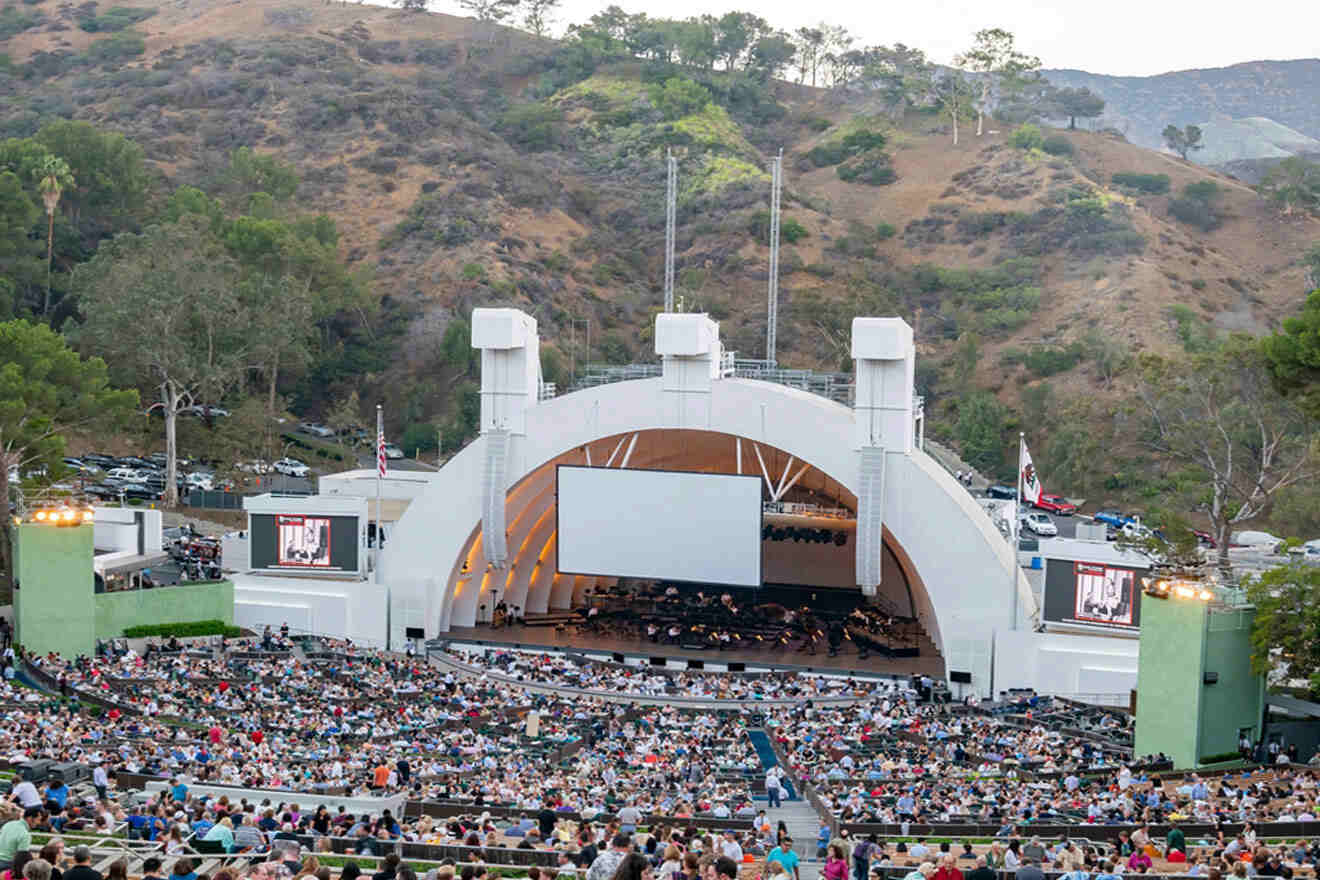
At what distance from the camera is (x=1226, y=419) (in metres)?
47.2

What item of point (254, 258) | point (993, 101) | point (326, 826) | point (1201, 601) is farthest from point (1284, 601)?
point (993, 101)

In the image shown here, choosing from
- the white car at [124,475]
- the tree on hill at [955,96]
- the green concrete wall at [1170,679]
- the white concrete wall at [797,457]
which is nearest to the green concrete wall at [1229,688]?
the green concrete wall at [1170,679]

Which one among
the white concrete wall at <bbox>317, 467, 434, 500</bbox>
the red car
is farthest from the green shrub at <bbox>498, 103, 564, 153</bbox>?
the white concrete wall at <bbox>317, 467, 434, 500</bbox>

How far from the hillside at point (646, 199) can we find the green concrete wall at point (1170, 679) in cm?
4887

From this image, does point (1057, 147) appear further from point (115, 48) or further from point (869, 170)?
point (115, 48)

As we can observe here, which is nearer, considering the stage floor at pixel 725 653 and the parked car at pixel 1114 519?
the stage floor at pixel 725 653

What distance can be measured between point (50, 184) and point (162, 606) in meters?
40.1

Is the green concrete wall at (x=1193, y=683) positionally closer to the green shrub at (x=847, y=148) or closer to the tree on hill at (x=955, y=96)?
the green shrub at (x=847, y=148)

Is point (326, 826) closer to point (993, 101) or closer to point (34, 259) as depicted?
point (34, 259)

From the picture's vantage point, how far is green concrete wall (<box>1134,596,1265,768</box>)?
28.0 m

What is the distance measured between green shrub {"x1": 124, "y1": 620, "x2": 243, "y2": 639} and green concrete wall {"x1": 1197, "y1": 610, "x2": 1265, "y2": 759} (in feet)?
82.0

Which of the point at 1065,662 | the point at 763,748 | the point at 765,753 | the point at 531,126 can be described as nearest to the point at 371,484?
the point at 763,748

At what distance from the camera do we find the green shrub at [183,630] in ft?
125

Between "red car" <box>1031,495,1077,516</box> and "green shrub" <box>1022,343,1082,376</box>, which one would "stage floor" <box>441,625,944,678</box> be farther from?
"green shrub" <box>1022,343,1082,376</box>
